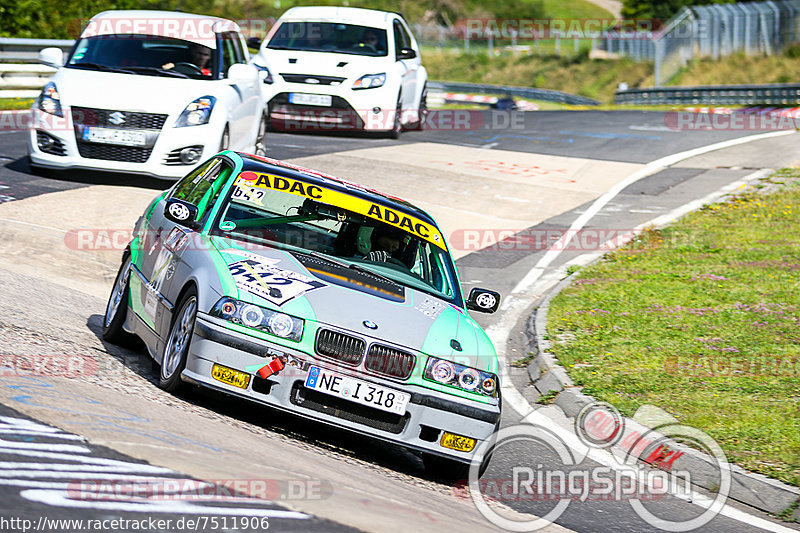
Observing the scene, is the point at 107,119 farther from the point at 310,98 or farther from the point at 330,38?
the point at 330,38

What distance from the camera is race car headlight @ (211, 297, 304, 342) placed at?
6.23m

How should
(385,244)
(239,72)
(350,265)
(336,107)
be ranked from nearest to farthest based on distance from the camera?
(350,265), (385,244), (239,72), (336,107)

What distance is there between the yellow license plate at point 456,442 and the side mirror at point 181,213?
7.44ft

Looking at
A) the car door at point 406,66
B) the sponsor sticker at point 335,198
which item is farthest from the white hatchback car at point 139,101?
the car door at point 406,66

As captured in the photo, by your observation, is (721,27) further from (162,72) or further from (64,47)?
(162,72)

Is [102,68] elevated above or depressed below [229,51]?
below

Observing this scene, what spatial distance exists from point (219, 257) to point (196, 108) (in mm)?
6868

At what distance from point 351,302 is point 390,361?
1.49 ft

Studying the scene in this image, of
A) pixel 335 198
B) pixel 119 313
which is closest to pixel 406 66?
pixel 335 198

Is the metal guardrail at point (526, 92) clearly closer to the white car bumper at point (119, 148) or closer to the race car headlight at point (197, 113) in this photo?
the race car headlight at point (197, 113)

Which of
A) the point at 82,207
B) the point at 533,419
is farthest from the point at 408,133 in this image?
the point at 533,419

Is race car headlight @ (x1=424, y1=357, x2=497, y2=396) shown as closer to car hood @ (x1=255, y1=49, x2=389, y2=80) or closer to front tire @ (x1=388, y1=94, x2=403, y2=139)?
car hood @ (x1=255, y1=49, x2=389, y2=80)

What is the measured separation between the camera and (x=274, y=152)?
17.8 metres

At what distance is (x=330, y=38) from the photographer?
795 inches
